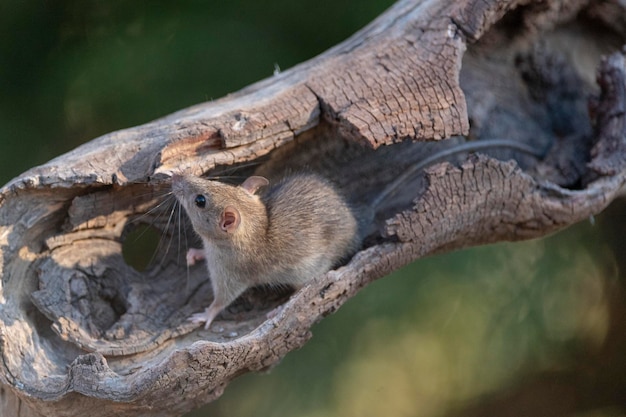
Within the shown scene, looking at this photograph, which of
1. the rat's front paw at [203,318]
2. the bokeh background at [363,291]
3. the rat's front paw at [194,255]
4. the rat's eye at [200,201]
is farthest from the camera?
Result: the bokeh background at [363,291]

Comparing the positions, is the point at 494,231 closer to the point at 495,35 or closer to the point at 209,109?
the point at 495,35

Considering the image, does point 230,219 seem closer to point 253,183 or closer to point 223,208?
point 223,208

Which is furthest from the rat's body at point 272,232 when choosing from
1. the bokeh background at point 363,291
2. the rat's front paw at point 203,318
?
the bokeh background at point 363,291

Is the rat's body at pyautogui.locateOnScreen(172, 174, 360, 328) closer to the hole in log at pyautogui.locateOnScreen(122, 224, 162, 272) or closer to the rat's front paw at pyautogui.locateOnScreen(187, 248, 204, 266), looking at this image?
the rat's front paw at pyautogui.locateOnScreen(187, 248, 204, 266)

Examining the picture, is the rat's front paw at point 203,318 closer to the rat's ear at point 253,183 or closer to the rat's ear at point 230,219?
the rat's ear at point 230,219

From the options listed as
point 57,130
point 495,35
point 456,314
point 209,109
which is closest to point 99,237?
point 209,109

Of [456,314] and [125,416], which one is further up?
[125,416]

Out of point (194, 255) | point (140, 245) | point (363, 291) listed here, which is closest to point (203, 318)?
point (194, 255)

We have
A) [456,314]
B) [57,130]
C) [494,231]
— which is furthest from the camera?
[456,314]
